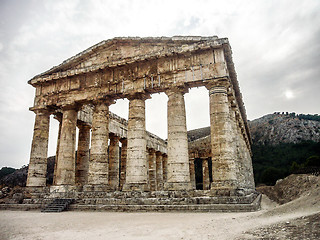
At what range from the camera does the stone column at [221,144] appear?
13087 millimetres

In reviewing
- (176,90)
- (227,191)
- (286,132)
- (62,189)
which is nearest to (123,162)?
(62,189)

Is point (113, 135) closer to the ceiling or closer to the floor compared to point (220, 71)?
closer to the floor

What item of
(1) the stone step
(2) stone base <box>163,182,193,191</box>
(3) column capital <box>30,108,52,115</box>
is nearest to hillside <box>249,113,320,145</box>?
(2) stone base <box>163,182,193,191</box>

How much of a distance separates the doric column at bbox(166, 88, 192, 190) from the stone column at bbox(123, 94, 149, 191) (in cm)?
183

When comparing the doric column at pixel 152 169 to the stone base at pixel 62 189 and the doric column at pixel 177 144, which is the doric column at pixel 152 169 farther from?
the doric column at pixel 177 144

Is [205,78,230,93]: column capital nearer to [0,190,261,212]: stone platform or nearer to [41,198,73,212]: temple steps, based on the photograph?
[0,190,261,212]: stone platform

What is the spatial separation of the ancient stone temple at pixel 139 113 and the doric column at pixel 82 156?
0.28 ft

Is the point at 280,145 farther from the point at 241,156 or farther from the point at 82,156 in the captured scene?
the point at 82,156

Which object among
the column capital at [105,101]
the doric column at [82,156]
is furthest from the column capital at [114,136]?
the column capital at [105,101]

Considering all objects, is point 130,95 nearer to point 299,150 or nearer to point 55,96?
point 55,96

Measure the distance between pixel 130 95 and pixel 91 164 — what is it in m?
5.23

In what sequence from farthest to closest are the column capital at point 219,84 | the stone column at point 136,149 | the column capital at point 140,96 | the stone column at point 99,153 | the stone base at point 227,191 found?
the column capital at point 140,96, the stone column at point 99,153, the stone column at point 136,149, the column capital at point 219,84, the stone base at point 227,191

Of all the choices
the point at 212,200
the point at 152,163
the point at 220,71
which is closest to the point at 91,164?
the point at 212,200

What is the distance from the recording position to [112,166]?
2308cm
